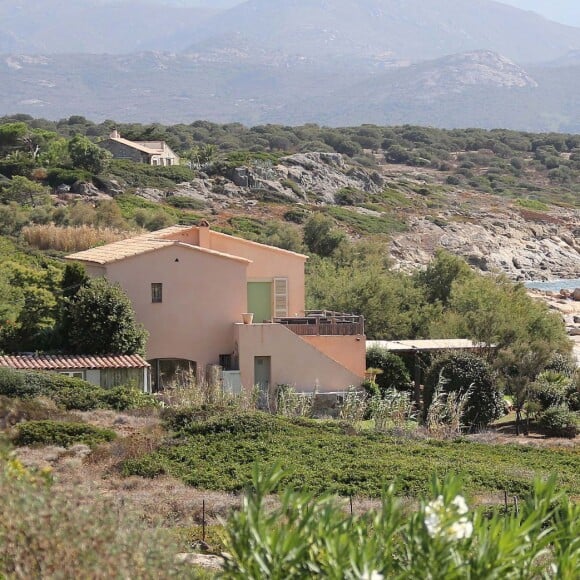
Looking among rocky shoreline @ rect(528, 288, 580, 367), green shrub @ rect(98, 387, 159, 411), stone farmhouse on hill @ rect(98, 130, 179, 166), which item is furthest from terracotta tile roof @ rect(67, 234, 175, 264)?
stone farmhouse on hill @ rect(98, 130, 179, 166)

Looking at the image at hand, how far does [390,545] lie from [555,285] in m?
81.0

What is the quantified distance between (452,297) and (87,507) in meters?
36.7

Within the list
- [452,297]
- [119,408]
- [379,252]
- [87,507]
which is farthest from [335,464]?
[379,252]

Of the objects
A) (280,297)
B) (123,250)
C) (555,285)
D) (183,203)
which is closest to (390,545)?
(123,250)

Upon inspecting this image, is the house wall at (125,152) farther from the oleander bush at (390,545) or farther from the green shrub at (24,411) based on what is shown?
the oleander bush at (390,545)

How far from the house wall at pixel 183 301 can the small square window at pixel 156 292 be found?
93 millimetres

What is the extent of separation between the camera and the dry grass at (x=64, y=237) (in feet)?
174

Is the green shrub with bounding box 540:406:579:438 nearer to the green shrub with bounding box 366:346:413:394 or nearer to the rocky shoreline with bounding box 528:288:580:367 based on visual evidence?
the green shrub with bounding box 366:346:413:394

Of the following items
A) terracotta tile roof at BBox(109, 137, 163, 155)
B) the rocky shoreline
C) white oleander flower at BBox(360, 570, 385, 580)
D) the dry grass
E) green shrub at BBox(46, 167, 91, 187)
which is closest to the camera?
white oleander flower at BBox(360, 570, 385, 580)

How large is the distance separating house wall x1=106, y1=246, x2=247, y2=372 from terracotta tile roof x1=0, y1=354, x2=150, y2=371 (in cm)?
278

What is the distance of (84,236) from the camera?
54.0m

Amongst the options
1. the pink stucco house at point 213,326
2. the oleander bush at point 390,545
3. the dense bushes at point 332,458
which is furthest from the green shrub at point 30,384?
the oleander bush at point 390,545

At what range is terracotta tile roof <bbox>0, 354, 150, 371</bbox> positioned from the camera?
28469mm

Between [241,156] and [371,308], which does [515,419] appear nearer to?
[371,308]
